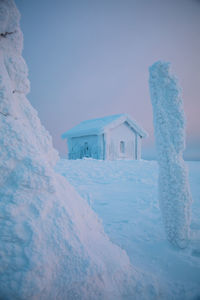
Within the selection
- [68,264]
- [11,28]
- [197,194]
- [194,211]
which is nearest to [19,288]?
[68,264]

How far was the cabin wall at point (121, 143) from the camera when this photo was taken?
13.6m

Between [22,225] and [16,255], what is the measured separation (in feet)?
0.88

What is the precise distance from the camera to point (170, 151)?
11.9ft

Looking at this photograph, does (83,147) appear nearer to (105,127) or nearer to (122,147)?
(105,127)

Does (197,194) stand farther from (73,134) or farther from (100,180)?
(73,134)

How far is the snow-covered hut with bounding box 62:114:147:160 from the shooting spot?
43.4ft

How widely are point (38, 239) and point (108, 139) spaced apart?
1168 centimetres

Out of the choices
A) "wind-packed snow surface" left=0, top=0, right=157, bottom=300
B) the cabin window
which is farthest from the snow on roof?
"wind-packed snow surface" left=0, top=0, right=157, bottom=300

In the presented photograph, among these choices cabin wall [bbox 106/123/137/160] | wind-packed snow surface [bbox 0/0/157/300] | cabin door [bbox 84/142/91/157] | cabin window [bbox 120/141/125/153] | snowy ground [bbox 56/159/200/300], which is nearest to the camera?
wind-packed snow surface [bbox 0/0/157/300]

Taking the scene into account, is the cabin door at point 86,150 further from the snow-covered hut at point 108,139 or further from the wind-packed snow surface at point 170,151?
the wind-packed snow surface at point 170,151

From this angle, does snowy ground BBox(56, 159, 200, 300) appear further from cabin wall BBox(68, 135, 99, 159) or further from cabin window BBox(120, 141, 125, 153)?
cabin window BBox(120, 141, 125, 153)

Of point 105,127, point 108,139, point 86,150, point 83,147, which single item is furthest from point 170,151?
point 83,147

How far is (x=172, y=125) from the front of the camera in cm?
368

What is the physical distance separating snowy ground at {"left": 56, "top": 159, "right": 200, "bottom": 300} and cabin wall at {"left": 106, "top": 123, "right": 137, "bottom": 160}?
483 cm
